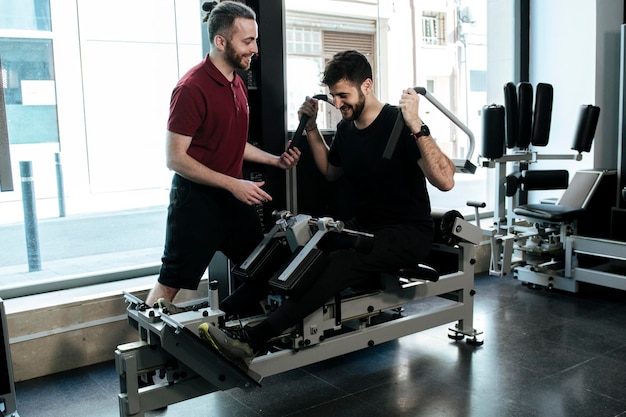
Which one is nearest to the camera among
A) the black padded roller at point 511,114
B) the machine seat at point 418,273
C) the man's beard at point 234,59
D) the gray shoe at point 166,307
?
the gray shoe at point 166,307

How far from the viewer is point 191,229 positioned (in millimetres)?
2586

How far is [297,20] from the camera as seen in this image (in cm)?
532

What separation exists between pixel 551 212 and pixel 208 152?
8.11ft

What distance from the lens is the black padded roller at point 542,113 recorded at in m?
4.00

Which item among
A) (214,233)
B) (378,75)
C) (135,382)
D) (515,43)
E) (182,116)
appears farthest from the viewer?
(378,75)

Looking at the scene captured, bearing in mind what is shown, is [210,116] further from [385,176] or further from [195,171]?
[385,176]

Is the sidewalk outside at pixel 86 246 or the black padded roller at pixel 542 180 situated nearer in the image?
the sidewalk outside at pixel 86 246

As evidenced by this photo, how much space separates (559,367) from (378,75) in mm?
3261

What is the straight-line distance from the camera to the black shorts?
258cm

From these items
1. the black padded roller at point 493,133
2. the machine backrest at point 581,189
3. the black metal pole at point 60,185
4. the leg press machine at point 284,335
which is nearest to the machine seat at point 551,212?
the machine backrest at point 581,189

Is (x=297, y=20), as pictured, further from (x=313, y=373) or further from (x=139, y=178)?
(x=313, y=373)

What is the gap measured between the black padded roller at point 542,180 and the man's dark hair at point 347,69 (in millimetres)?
1778

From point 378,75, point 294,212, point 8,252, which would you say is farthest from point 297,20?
point 8,252

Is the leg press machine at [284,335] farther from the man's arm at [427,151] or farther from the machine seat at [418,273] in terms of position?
the man's arm at [427,151]
